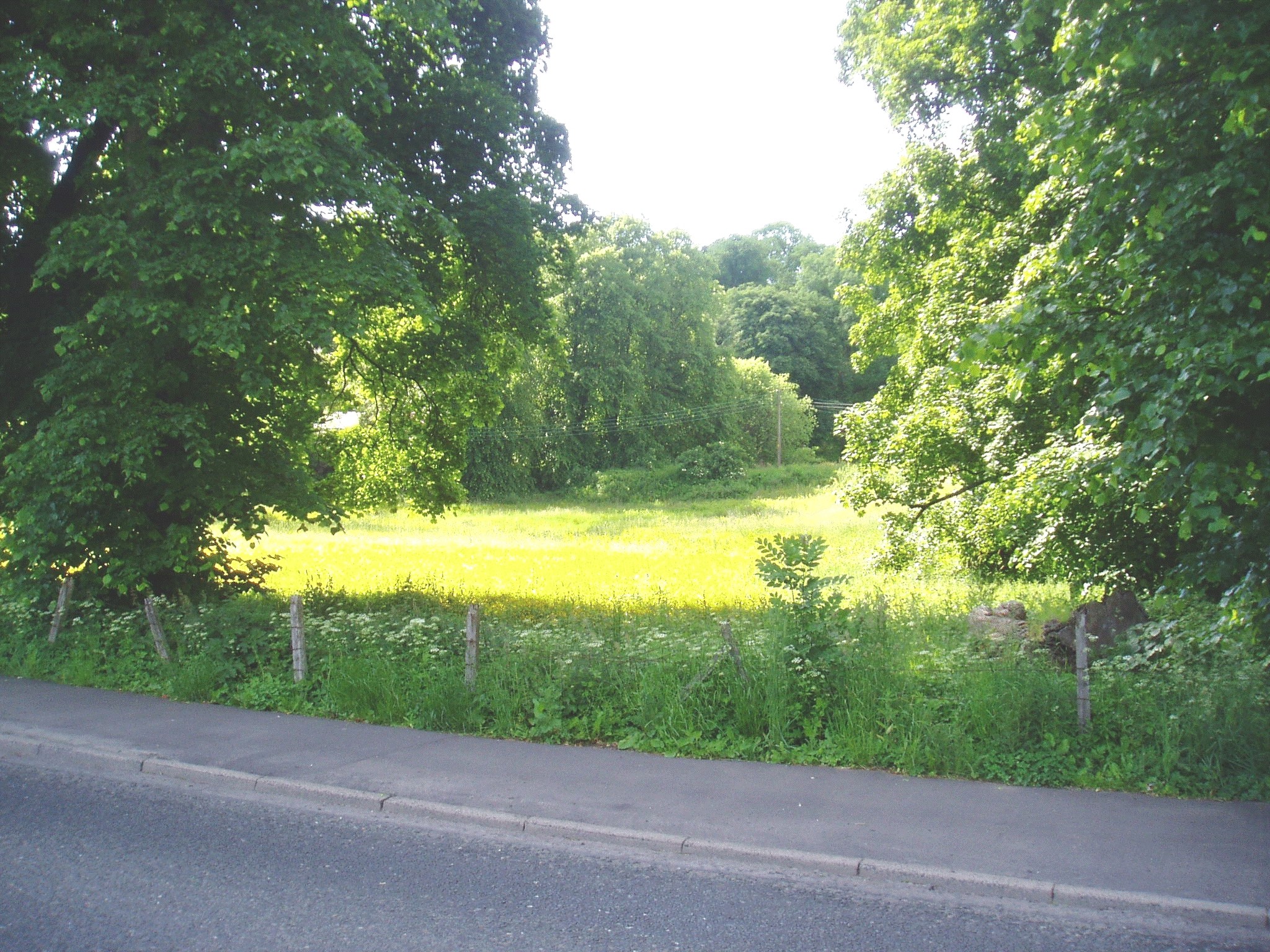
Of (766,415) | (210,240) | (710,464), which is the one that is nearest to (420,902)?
(210,240)

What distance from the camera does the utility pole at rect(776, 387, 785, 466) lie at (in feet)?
208

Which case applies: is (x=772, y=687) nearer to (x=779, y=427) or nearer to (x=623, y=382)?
(x=623, y=382)

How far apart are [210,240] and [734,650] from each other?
24.3 ft

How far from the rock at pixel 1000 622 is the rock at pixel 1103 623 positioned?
0.92ft

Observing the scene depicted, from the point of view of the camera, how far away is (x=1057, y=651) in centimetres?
915

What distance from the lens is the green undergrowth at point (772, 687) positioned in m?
6.66

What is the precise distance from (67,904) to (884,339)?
1715 centimetres

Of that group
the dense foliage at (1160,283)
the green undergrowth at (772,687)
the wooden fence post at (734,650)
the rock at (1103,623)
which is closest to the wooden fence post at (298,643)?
the green undergrowth at (772,687)

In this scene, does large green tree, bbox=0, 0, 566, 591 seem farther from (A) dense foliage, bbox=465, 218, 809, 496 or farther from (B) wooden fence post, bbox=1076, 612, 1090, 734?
(A) dense foliage, bbox=465, 218, 809, 496

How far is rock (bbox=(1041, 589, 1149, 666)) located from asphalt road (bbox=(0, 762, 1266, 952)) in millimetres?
4945

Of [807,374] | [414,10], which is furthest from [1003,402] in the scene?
[807,374]

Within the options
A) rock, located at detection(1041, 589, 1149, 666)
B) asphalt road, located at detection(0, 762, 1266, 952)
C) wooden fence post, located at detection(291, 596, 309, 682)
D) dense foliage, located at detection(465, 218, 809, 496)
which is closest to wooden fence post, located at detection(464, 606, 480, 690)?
wooden fence post, located at detection(291, 596, 309, 682)

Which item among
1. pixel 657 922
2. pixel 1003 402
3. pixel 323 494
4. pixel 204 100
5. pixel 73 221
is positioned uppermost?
pixel 204 100

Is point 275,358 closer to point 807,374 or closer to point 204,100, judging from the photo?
point 204,100
